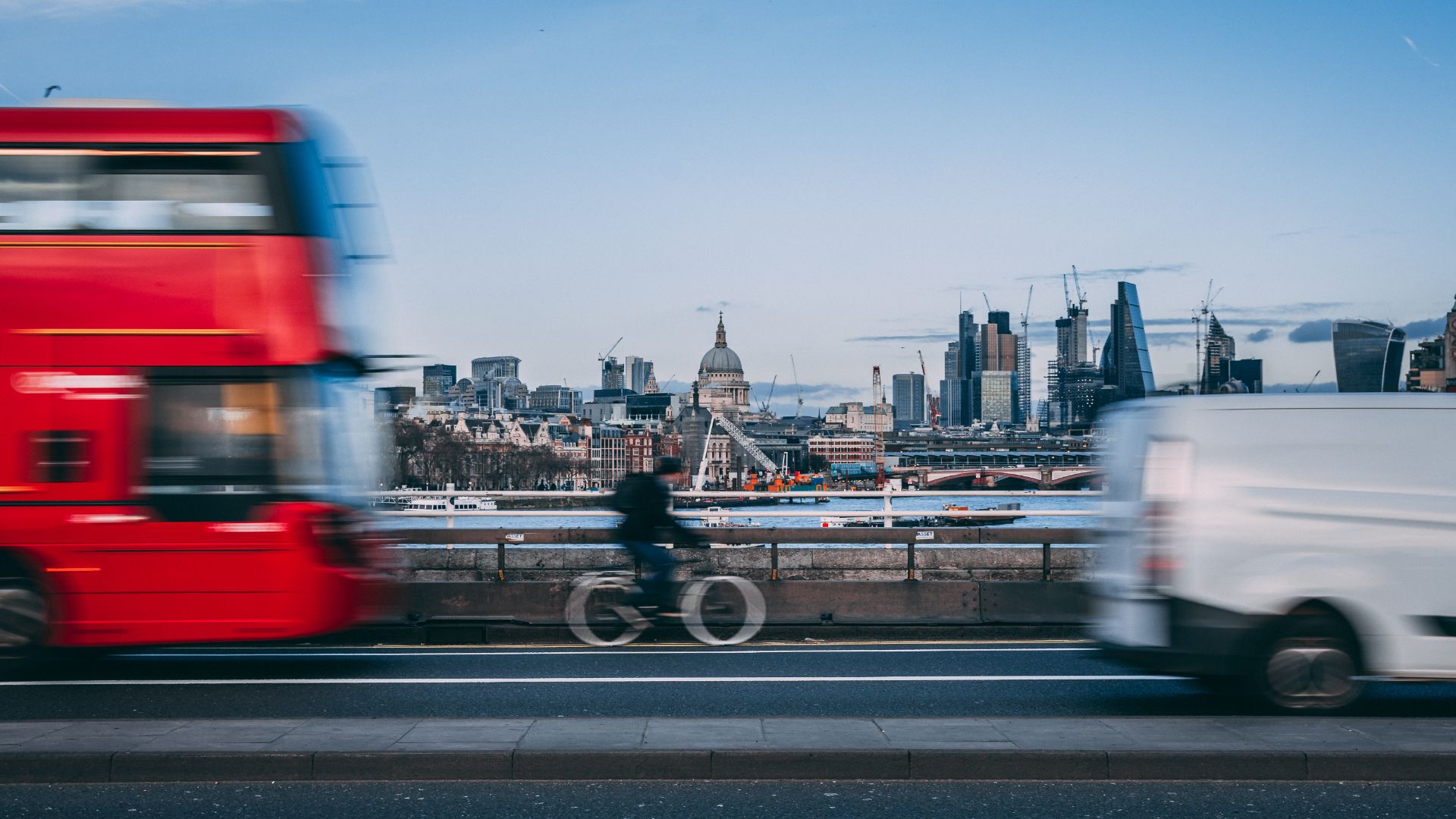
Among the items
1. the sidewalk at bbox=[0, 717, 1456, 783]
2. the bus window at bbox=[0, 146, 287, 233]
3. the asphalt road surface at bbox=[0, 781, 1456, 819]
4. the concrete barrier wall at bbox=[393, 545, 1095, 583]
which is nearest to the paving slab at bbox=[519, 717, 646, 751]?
the sidewalk at bbox=[0, 717, 1456, 783]

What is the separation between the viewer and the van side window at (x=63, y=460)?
983 cm

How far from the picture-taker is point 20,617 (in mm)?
9891

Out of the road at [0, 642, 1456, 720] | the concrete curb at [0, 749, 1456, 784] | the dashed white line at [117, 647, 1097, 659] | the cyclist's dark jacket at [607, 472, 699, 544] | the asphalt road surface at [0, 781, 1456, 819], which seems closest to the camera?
the asphalt road surface at [0, 781, 1456, 819]

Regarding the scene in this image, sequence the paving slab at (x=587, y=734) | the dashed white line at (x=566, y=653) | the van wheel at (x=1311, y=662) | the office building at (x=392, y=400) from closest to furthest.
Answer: the paving slab at (x=587, y=734) → the van wheel at (x=1311, y=662) → the office building at (x=392, y=400) → the dashed white line at (x=566, y=653)

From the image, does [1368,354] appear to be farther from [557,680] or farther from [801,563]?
[801,563]

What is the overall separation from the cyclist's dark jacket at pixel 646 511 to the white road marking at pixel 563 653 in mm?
1028

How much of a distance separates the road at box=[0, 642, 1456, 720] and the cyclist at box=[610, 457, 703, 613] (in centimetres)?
49

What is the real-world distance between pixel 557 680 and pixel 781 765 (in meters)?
3.65

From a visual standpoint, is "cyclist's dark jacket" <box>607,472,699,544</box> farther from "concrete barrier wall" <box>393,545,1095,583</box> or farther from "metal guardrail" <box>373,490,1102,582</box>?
"concrete barrier wall" <box>393,545,1095,583</box>

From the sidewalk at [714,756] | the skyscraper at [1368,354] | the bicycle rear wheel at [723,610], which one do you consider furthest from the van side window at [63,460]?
the skyscraper at [1368,354]

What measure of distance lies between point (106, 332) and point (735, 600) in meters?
5.81

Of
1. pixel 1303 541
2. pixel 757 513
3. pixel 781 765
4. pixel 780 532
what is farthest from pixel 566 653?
pixel 1303 541

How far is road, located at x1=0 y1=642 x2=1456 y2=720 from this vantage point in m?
8.66

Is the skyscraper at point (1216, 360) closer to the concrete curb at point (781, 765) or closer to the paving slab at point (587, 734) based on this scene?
the concrete curb at point (781, 765)
